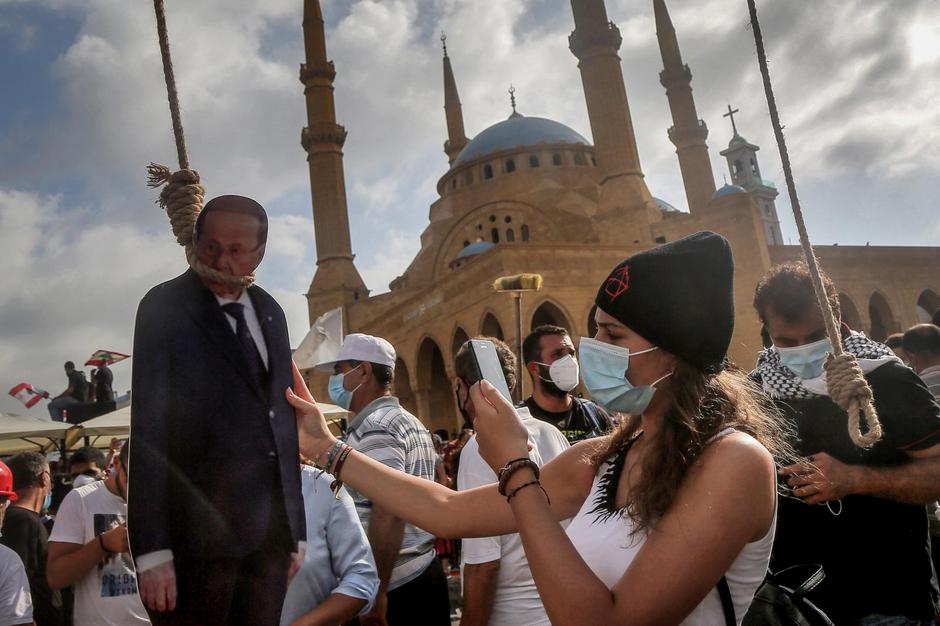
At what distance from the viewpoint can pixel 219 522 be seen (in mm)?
1307

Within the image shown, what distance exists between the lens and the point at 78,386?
11180 millimetres

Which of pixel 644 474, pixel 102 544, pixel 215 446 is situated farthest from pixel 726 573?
pixel 102 544

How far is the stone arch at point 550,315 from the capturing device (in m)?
20.1

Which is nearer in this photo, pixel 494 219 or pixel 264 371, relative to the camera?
pixel 264 371

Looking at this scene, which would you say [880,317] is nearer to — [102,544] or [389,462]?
[389,462]

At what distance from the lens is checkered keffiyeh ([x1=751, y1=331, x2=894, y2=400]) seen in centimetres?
221

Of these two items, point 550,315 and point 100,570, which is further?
point 550,315

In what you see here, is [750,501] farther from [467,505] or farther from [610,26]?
[610,26]

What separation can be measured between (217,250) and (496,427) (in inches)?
27.7

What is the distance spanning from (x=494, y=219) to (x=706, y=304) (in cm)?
2912

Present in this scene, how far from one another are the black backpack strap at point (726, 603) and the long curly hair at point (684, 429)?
0.20m

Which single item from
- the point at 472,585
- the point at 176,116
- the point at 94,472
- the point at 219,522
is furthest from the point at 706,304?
the point at 94,472

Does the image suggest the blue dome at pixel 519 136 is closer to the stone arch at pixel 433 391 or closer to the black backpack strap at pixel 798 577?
the stone arch at pixel 433 391

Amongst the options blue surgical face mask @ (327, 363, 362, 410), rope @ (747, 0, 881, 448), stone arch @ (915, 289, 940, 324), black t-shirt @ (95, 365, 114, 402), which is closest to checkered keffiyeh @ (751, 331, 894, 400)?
rope @ (747, 0, 881, 448)
